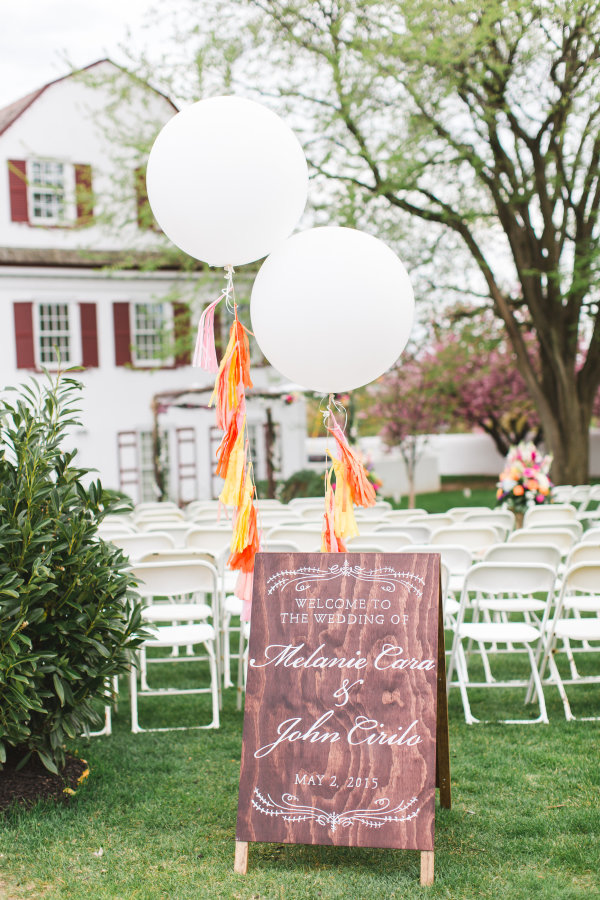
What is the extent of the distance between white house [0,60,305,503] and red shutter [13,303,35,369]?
0.8 inches

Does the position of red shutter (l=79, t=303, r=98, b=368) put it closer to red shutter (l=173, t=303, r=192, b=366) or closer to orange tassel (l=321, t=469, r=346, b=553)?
red shutter (l=173, t=303, r=192, b=366)

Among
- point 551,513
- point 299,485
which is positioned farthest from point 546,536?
point 299,485

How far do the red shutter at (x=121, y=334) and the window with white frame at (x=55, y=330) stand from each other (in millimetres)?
893

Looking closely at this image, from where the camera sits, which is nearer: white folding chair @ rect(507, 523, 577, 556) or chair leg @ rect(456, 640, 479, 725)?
chair leg @ rect(456, 640, 479, 725)

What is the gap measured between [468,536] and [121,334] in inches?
566

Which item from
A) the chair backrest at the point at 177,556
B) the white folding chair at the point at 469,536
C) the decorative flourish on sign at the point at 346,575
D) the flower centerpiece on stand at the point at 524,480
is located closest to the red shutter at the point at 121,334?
the flower centerpiece on stand at the point at 524,480

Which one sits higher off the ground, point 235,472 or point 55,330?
point 55,330

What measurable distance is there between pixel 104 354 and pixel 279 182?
16.6 metres

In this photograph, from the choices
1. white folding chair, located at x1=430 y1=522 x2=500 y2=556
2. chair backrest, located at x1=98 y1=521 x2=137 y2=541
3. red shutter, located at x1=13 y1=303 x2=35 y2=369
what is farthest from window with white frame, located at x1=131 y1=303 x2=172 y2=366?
white folding chair, located at x1=430 y1=522 x2=500 y2=556

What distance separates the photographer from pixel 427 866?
3.12 meters

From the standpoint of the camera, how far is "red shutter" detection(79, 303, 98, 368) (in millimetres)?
19547

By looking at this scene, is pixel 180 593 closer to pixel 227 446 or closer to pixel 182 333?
pixel 227 446

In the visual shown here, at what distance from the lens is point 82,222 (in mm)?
16594

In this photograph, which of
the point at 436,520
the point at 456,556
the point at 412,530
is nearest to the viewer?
the point at 456,556
